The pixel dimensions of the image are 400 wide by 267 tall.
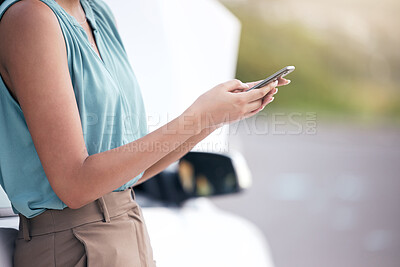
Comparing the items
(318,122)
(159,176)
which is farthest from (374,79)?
(159,176)

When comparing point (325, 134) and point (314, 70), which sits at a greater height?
point (314, 70)

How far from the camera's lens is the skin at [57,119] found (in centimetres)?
82

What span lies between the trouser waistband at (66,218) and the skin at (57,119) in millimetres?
44

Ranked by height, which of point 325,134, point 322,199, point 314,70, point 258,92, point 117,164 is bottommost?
point 325,134

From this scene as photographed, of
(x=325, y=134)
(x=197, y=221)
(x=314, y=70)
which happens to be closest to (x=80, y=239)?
(x=197, y=221)

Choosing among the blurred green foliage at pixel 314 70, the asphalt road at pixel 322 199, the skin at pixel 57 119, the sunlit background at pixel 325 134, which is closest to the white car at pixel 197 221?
the skin at pixel 57 119

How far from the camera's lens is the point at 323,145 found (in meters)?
6.52

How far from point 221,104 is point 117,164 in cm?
20

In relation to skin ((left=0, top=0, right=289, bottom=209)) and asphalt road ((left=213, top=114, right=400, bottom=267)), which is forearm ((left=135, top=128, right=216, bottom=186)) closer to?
skin ((left=0, top=0, right=289, bottom=209))

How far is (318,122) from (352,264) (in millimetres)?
4753

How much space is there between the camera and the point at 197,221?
1.41 m

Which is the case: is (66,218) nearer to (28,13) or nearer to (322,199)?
(28,13)

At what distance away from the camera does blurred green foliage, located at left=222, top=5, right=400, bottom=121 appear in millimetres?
7711

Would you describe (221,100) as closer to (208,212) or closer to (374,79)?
(208,212)
